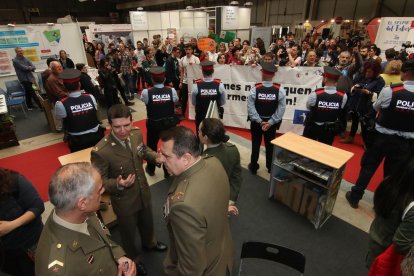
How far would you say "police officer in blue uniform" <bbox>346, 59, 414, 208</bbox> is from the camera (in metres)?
2.89

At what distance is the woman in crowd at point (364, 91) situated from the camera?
466 centimetres

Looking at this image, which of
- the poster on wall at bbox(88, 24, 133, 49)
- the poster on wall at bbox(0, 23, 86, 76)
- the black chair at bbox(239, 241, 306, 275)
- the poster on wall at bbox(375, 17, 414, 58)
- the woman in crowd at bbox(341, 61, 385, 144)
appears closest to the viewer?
the black chair at bbox(239, 241, 306, 275)

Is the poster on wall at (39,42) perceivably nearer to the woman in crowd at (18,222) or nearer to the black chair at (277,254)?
the woman in crowd at (18,222)

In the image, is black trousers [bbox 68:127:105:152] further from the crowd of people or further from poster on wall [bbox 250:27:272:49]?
poster on wall [bbox 250:27:272:49]

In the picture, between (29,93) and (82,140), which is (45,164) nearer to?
(82,140)

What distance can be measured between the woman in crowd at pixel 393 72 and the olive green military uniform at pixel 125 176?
14.3ft

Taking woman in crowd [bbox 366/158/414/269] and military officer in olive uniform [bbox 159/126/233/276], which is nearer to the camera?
military officer in olive uniform [bbox 159/126/233/276]

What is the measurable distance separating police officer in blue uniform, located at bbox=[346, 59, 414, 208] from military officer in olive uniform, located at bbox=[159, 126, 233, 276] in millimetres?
2397

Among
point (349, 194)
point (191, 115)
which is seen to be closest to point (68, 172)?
point (349, 194)

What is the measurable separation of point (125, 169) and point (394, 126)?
3.11 m

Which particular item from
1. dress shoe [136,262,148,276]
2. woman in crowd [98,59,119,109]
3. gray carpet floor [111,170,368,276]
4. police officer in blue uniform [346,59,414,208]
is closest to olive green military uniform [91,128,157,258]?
dress shoe [136,262,148,276]

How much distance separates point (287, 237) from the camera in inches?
124

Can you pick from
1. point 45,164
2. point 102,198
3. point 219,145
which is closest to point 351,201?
point 219,145

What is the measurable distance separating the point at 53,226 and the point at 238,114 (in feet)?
16.8
